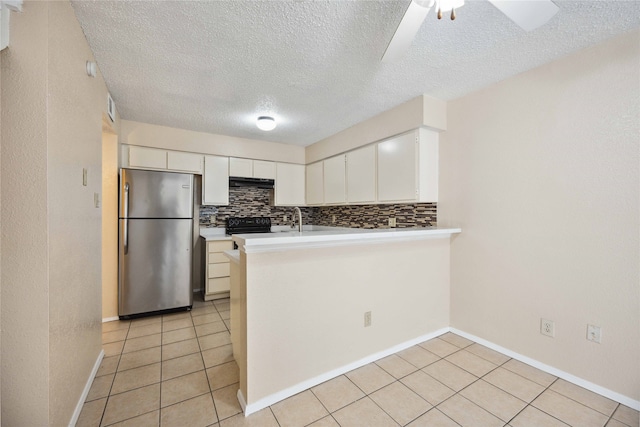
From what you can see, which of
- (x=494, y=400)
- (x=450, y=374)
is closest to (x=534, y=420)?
(x=494, y=400)

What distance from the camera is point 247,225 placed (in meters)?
4.39

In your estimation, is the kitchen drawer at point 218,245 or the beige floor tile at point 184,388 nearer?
the beige floor tile at point 184,388

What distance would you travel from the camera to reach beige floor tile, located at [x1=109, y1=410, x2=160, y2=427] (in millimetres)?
1559

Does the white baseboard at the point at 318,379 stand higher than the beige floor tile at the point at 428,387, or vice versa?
the white baseboard at the point at 318,379

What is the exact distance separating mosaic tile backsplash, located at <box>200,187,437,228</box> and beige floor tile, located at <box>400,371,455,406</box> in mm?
1526

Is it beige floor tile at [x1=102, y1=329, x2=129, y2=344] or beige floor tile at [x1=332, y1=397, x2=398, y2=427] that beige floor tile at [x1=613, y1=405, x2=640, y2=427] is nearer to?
beige floor tile at [x1=332, y1=397, x2=398, y2=427]

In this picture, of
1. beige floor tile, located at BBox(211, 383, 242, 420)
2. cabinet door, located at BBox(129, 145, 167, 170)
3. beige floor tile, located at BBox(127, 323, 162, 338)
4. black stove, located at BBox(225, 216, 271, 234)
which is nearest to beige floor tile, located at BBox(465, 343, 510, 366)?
beige floor tile, located at BBox(211, 383, 242, 420)

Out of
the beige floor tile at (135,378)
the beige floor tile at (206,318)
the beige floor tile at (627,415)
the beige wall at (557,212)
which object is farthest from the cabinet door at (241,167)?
the beige floor tile at (627,415)

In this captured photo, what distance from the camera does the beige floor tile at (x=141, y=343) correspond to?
8.04 ft

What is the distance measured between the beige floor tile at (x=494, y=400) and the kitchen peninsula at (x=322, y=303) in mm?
633

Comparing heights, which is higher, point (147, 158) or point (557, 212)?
point (147, 158)

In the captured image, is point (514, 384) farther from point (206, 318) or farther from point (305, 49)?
point (206, 318)

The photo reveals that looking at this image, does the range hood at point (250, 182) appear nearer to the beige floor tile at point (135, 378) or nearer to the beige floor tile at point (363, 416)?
the beige floor tile at point (135, 378)

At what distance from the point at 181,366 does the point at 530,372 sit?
272 cm
